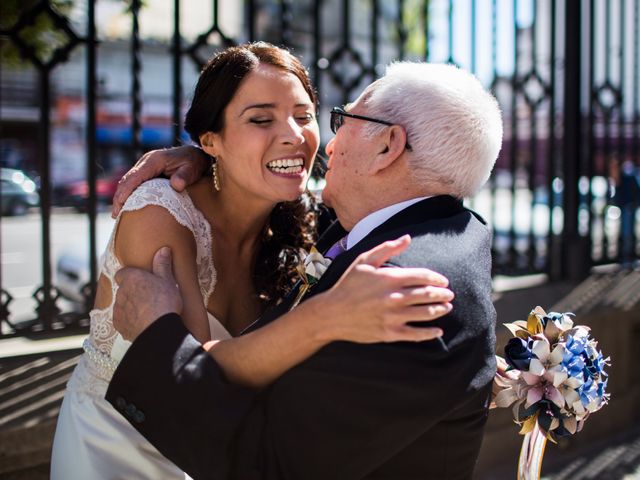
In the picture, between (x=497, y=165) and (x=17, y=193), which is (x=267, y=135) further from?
(x=17, y=193)

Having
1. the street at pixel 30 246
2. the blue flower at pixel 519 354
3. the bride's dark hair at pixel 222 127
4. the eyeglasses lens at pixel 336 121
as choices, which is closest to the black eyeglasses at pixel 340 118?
the eyeglasses lens at pixel 336 121

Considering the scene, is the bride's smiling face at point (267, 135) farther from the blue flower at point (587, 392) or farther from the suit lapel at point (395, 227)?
the blue flower at point (587, 392)

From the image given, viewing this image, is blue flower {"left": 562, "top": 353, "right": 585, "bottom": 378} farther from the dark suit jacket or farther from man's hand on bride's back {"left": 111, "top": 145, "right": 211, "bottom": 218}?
man's hand on bride's back {"left": 111, "top": 145, "right": 211, "bottom": 218}

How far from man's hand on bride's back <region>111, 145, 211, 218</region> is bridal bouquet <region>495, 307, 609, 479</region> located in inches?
44.4

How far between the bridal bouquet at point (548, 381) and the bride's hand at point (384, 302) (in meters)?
0.59

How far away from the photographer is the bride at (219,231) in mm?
1992

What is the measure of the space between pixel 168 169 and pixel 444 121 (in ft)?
3.48

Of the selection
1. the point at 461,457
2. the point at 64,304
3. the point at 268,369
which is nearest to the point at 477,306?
the point at 461,457

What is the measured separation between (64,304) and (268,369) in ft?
18.6

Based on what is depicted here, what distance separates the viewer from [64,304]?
21.7 ft

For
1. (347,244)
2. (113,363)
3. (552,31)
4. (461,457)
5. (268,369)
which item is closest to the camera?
(268,369)

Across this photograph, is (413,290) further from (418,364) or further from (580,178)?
(580,178)

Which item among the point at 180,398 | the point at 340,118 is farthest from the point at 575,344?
the point at 180,398

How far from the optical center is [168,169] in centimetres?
232
